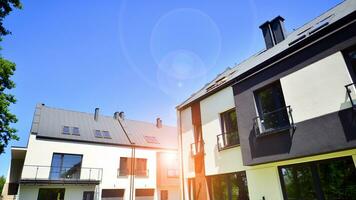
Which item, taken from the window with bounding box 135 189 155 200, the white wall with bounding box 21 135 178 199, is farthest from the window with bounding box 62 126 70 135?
the window with bounding box 135 189 155 200

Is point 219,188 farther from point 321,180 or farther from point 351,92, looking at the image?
point 351,92

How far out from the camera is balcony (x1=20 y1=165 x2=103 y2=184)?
14.9 m

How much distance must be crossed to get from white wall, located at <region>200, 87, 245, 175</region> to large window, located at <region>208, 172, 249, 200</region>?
280 millimetres

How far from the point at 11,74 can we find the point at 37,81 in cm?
180

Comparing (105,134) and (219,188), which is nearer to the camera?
(219,188)

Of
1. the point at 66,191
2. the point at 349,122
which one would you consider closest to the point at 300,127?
the point at 349,122

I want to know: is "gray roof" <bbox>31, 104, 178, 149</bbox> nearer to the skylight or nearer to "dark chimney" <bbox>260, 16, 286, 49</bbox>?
the skylight

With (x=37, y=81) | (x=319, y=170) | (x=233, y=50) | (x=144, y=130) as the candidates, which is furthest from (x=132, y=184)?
(x=319, y=170)

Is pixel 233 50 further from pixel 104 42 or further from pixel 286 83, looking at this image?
pixel 104 42

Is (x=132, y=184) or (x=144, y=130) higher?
(x=144, y=130)

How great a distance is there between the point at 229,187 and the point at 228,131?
2.28 m

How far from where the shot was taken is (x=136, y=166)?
20.0 metres

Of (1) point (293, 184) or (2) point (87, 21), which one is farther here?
(2) point (87, 21)

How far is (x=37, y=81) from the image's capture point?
13.4 meters
